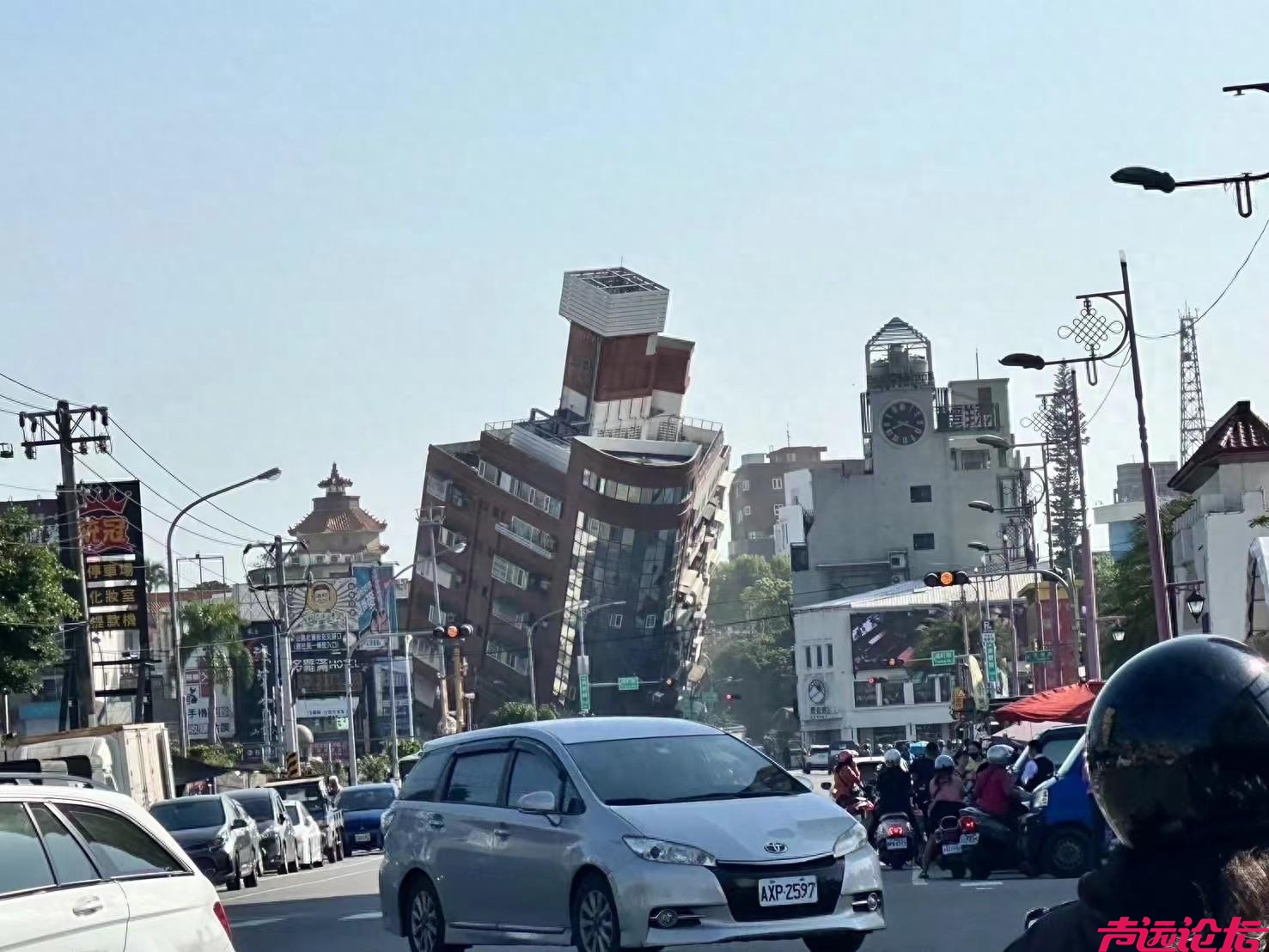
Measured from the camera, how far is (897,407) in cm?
13150

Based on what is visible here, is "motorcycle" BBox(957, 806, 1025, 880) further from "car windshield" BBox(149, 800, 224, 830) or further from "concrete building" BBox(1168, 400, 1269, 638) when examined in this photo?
"concrete building" BBox(1168, 400, 1269, 638)

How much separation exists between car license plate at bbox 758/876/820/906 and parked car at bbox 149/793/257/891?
1714 centimetres

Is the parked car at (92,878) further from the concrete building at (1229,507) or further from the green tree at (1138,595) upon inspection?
the green tree at (1138,595)

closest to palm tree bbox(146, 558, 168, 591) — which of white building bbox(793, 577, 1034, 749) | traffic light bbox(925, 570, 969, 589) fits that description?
white building bbox(793, 577, 1034, 749)

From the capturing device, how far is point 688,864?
1218 centimetres

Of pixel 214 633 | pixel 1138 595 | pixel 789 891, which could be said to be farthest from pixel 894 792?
pixel 214 633

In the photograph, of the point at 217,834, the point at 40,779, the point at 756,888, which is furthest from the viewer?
the point at 217,834

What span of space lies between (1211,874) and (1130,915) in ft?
0.41

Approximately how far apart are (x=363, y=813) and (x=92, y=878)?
37.0 meters

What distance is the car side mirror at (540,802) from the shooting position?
12.9 m

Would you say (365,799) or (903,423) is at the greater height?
(903,423)

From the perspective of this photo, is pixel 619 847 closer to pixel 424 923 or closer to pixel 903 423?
pixel 424 923

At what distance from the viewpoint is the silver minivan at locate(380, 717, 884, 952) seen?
12.2 m

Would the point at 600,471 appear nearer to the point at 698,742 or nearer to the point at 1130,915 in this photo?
the point at 698,742
